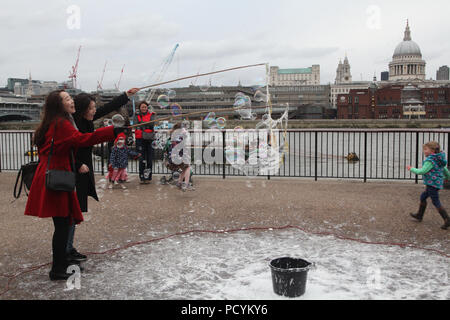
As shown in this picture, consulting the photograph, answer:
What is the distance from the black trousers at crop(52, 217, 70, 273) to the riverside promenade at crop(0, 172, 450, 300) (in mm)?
194

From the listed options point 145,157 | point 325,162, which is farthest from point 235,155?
point 325,162

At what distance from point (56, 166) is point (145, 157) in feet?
21.2

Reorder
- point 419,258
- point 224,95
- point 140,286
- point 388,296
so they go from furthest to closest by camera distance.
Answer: point 224,95
point 419,258
point 140,286
point 388,296

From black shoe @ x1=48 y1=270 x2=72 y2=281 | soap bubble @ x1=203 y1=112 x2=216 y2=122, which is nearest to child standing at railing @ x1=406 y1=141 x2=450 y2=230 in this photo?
black shoe @ x1=48 y1=270 x2=72 y2=281

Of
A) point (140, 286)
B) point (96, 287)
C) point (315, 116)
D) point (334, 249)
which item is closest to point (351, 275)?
point (334, 249)

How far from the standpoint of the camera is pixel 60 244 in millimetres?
4641

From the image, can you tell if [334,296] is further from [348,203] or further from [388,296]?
[348,203]

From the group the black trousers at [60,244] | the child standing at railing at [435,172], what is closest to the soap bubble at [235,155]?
the child standing at railing at [435,172]

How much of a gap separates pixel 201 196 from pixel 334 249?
3995 mm

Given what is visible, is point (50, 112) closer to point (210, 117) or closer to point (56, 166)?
point (56, 166)

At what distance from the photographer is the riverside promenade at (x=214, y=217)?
223 inches

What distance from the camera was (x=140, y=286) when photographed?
4449 mm

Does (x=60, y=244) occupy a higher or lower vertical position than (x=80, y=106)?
lower

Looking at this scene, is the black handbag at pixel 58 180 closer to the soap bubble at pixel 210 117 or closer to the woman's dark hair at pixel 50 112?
the woman's dark hair at pixel 50 112
